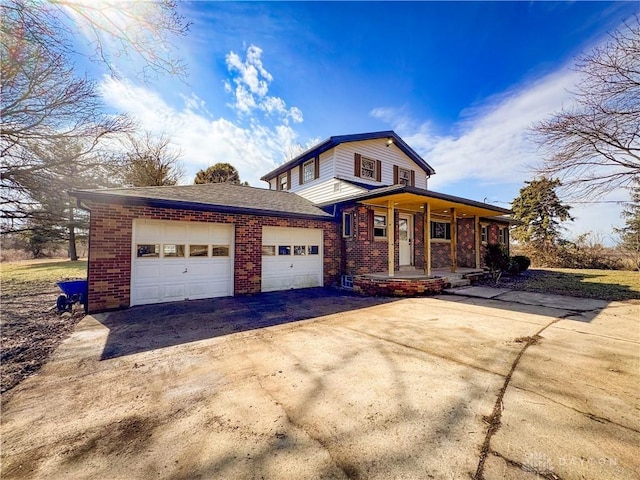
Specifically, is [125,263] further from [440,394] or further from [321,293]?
[440,394]

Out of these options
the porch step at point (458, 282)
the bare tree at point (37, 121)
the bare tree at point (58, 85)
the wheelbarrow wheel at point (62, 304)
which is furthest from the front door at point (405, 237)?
the bare tree at point (37, 121)

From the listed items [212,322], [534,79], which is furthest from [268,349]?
[534,79]

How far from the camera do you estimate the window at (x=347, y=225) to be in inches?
408

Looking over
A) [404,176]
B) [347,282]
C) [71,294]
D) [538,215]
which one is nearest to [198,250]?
[71,294]

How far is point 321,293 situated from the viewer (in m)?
9.08

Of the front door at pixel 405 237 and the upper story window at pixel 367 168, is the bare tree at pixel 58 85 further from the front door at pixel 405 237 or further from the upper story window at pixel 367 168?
the front door at pixel 405 237

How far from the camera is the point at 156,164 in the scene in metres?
22.9

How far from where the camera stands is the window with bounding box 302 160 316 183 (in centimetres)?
1345

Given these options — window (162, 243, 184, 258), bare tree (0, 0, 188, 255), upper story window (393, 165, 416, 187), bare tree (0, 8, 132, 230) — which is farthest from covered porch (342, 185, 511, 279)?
bare tree (0, 8, 132, 230)

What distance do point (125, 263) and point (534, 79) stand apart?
14.1 m

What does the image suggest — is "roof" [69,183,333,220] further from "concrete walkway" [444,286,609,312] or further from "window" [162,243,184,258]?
"concrete walkway" [444,286,609,312]

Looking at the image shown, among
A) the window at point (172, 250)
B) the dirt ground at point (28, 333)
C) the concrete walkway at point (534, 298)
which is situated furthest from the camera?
the window at point (172, 250)

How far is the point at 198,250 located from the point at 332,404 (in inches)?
261

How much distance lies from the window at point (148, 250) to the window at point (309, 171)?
322 inches
